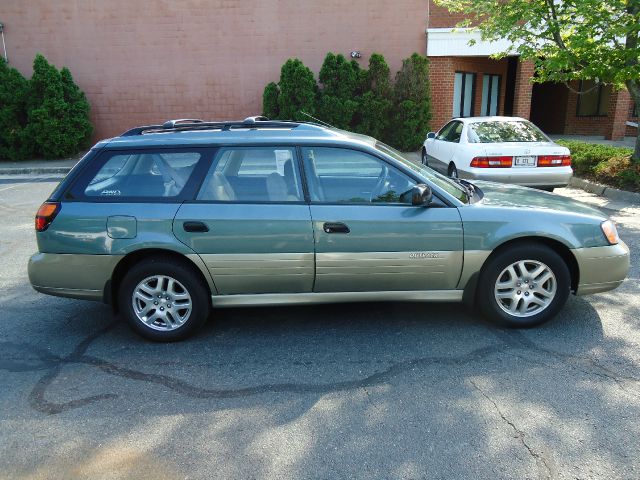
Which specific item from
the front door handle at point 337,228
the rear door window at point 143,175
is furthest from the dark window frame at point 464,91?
the rear door window at point 143,175

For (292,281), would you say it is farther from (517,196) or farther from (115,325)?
(517,196)

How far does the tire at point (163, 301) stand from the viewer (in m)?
4.09

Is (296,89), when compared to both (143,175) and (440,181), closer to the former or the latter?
(440,181)

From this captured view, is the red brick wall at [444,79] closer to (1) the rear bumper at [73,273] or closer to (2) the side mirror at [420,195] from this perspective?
(2) the side mirror at [420,195]

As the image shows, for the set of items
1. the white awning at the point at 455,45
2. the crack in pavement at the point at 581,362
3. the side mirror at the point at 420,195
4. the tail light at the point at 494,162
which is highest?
the white awning at the point at 455,45

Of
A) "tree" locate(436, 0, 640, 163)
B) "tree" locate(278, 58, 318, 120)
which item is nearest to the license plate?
"tree" locate(436, 0, 640, 163)

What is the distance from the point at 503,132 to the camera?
905cm

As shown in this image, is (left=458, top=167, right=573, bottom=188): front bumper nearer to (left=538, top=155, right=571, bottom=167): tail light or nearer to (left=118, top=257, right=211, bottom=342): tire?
(left=538, top=155, right=571, bottom=167): tail light

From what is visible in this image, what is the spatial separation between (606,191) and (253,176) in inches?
314

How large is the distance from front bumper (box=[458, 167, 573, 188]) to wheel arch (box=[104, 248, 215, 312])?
5671 mm

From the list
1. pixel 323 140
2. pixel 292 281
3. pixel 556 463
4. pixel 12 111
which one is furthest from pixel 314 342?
pixel 12 111

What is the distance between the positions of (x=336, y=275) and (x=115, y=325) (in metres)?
2.00

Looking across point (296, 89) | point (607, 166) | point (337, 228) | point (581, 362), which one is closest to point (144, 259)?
point (337, 228)

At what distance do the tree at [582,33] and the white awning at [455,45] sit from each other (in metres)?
5.52
